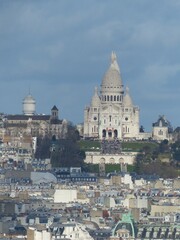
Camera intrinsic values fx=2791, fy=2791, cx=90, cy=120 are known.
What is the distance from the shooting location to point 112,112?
173875 millimetres

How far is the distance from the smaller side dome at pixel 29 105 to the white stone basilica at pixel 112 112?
7.46 m

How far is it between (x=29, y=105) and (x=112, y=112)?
15.4m

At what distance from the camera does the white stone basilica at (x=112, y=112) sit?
169625 mm

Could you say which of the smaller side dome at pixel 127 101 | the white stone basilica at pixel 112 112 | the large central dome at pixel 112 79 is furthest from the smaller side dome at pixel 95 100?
the smaller side dome at pixel 127 101

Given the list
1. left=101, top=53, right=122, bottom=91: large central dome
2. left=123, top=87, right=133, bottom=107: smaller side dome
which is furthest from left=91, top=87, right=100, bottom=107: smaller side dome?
left=123, top=87, right=133, bottom=107: smaller side dome

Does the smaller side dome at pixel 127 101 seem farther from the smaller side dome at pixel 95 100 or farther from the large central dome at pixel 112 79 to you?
the smaller side dome at pixel 95 100

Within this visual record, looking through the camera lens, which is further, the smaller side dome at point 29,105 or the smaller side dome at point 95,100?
the smaller side dome at point 29,105

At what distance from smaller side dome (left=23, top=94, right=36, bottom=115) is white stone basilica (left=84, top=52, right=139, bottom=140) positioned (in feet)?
24.5

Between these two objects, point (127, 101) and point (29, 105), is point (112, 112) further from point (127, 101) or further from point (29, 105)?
point (29, 105)

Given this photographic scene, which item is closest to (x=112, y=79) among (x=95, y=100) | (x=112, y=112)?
(x=95, y=100)

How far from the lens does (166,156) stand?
515 feet

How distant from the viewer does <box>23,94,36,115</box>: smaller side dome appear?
610ft

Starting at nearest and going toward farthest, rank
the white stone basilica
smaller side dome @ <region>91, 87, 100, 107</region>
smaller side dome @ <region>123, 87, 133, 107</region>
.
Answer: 1. the white stone basilica
2. smaller side dome @ <region>123, 87, 133, 107</region>
3. smaller side dome @ <region>91, 87, 100, 107</region>

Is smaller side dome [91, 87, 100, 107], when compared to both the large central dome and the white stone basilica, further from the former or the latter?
the large central dome
